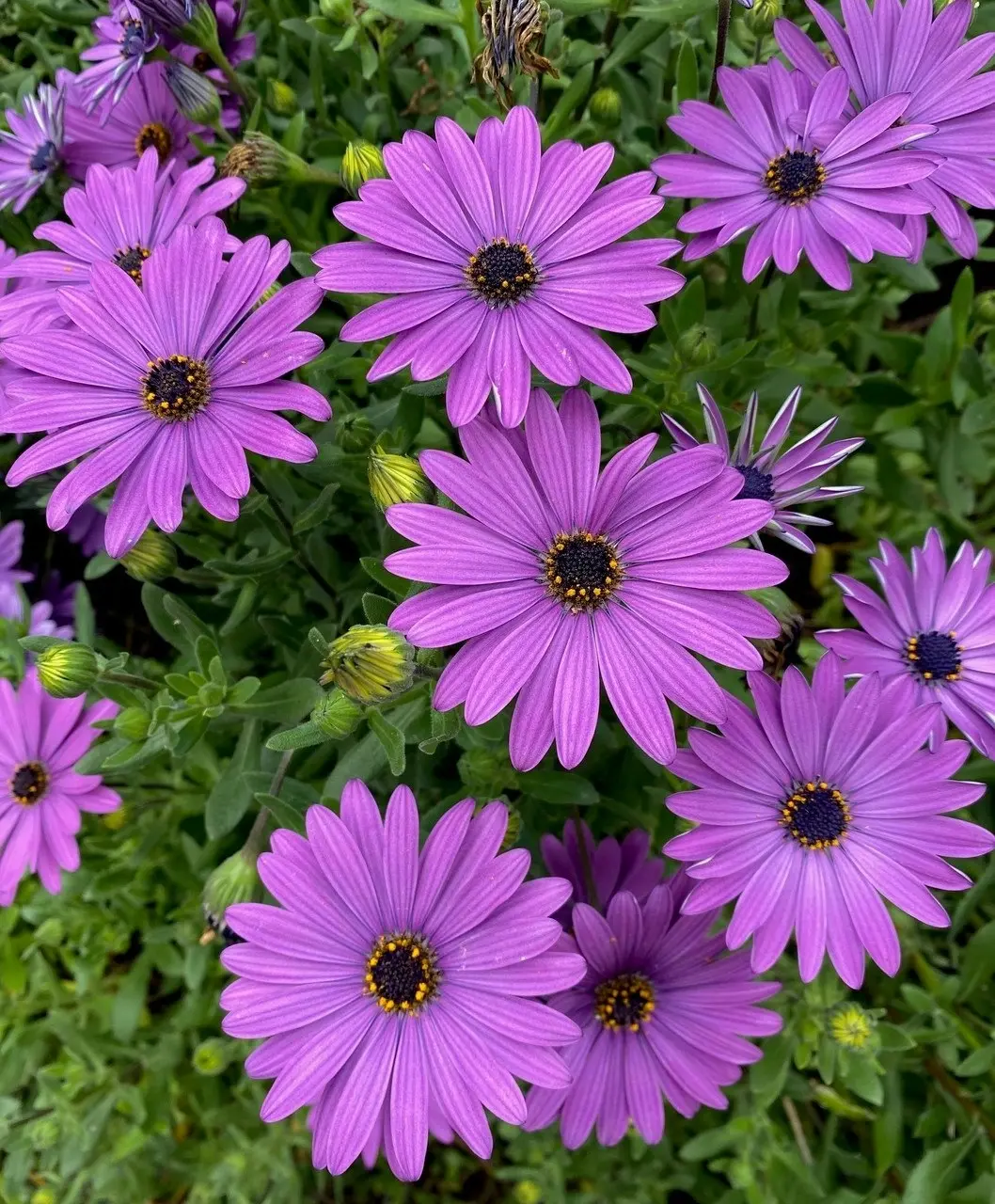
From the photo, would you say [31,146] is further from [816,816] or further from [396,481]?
[816,816]

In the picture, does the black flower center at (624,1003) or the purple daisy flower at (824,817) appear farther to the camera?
the black flower center at (624,1003)

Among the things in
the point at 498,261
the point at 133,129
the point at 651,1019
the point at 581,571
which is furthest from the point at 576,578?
the point at 133,129

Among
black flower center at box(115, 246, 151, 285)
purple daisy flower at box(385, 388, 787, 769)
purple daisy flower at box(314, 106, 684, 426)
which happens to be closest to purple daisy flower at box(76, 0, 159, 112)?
black flower center at box(115, 246, 151, 285)

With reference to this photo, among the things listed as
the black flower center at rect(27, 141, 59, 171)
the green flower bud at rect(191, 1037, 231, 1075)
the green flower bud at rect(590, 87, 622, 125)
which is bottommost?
the green flower bud at rect(191, 1037, 231, 1075)

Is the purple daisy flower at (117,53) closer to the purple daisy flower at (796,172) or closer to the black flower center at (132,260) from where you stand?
the black flower center at (132,260)

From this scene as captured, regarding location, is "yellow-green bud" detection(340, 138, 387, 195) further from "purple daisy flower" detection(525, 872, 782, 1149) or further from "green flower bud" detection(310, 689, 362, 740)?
"purple daisy flower" detection(525, 872, 782, 1149)

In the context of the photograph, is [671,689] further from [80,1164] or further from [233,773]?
[80,1164]

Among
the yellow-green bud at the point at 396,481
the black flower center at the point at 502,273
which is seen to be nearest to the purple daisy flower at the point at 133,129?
the black flower center at the point at 502,273

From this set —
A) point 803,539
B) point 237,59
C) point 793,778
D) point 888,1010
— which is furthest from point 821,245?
point 888,1010
